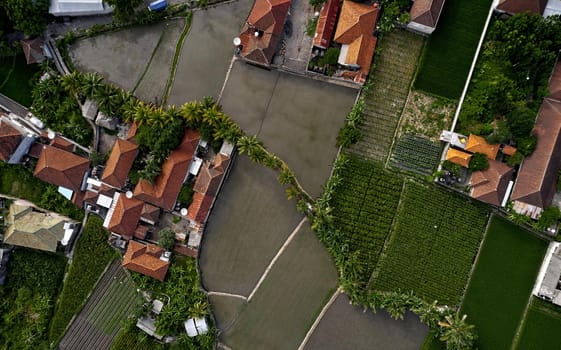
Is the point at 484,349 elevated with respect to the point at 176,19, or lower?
lower

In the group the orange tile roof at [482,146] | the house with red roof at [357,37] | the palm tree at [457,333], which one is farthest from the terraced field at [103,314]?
the orange tile roof at [482,146]

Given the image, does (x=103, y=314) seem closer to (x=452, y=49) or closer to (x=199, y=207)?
(x=199, y=207)

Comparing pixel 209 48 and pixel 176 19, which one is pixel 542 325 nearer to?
pixel 209 48

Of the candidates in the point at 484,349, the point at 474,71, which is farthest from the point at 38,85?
the point at 484,349

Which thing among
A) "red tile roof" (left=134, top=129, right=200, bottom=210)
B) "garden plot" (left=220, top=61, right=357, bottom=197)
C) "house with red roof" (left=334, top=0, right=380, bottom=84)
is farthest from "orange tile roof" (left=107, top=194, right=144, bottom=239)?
"house with red roof" (left=334, top=0, right=380, bottom=84)

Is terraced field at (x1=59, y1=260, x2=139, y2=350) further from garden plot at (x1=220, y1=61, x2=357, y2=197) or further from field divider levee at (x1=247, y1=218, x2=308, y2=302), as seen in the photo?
garden plot at (x1=220, y1=61, x2=357, y2=197)
